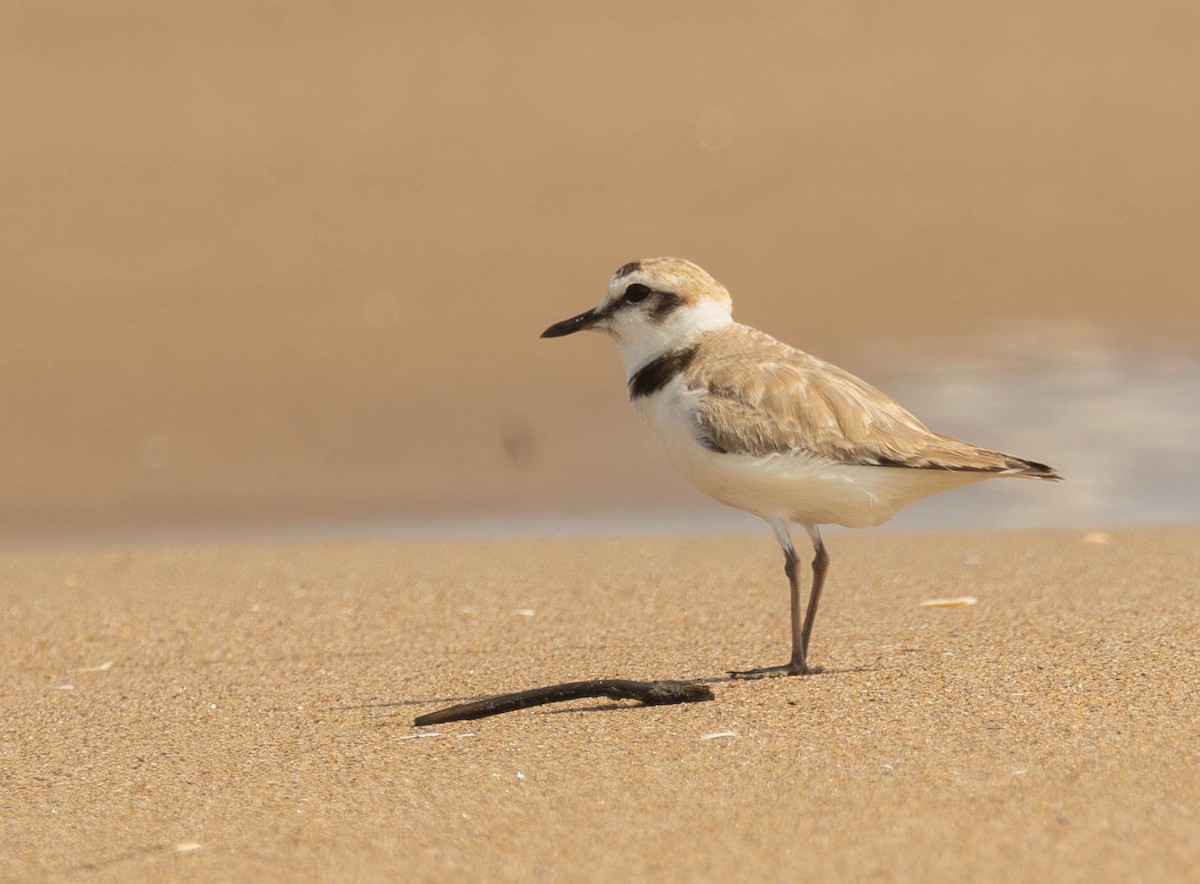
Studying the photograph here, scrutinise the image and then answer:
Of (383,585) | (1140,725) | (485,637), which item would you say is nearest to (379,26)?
(383,585)

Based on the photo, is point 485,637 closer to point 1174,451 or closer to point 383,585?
point 383,585

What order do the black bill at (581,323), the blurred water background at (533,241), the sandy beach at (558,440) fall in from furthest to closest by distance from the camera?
1. the blurred water background at (533,241)
2. the black bill at (581,323)
3. the sandy beach at (558,440)

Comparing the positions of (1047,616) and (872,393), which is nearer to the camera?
(872,393)

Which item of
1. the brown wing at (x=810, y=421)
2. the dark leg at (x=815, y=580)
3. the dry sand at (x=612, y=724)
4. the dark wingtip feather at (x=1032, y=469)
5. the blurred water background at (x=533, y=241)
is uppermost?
the blurred water background at (x=533, y=241)

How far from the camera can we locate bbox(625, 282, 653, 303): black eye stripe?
16.2 feet

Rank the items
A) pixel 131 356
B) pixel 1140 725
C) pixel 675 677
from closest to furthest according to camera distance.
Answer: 1. pixel 1140 725
2. pixel 675 677
3. pixel 131 356

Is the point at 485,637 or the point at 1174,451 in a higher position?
the point at 1174,451

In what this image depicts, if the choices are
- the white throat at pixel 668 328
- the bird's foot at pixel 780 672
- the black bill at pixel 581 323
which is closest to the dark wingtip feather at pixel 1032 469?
the bird's foot at pixel 780 672

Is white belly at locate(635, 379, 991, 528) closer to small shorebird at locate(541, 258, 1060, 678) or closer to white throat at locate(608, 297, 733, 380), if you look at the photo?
small shorebird at locate(541, 258, 1060, 678)

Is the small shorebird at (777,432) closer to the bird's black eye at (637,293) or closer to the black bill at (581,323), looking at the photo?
the bird's black eye at (637,293)

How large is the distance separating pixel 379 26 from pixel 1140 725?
42.7 feet

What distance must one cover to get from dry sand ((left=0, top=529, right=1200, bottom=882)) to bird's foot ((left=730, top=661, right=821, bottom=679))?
117 millimetres

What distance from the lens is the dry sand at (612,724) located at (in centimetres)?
314

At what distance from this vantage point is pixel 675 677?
481cm
